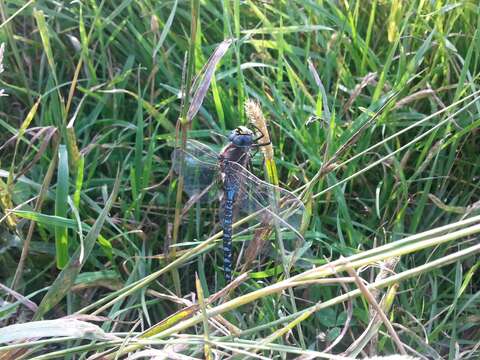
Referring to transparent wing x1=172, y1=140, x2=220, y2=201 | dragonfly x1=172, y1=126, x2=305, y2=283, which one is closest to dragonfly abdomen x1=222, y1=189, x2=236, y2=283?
dragonfly x1=172, y1=126, x2=305, y2=283

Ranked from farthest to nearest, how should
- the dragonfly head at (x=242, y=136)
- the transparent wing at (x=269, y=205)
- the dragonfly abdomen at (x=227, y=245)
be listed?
the dragonfly head at (x=242, y=136) < the dragonfly abdomen at (x=227, y=245) < the transparent wing at (x=269, y=205)

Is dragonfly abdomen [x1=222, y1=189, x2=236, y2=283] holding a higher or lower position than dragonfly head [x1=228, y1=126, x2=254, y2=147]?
lower

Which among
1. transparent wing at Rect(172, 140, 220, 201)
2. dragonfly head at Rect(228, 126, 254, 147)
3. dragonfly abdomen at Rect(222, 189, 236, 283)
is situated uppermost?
dragonfly head at Rect(228, 126, 254, 147)

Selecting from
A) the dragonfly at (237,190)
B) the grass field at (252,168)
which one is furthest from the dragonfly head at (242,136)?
the grass field at (252,168)

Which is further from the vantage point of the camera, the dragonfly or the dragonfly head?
the dragonfly head

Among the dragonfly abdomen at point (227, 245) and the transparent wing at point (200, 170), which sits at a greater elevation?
the transparent wing at point (200, 170)

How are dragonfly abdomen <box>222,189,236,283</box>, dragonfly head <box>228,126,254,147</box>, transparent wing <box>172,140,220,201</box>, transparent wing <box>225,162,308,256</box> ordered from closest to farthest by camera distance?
transparent wing <box>225,162,308,256</box>, dragonfly abdomen <box>222,189,236,283</box>, dragonfly head <box>228,126,254,147</box>, transparent wing <box>172,140,220,201</box>

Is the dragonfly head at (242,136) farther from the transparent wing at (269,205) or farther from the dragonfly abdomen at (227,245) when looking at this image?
the dragonfly abdomen at (227,245)

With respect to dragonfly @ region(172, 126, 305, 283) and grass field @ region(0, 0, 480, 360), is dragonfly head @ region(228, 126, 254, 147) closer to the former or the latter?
dragonfly @ region(172, 126, 305, 283)
